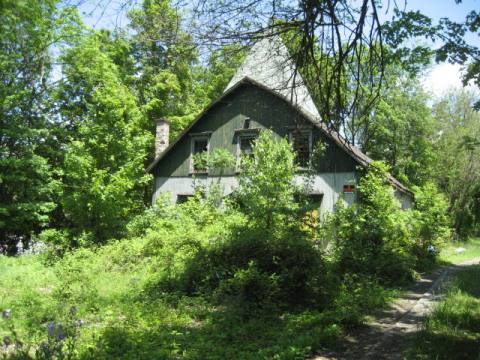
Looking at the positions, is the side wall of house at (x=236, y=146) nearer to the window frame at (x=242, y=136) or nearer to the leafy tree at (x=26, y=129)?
the window frame at (x=242, y=136)

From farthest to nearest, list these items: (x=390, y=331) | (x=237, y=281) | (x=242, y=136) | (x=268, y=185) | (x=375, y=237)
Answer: (x=242, y=136)
(x=268, y=185)
(x=375, y=237)
(x=237, y=281)
(x=390, y=331)

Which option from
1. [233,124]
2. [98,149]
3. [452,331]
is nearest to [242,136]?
[233,124]

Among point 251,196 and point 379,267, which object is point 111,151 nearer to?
point 251,196

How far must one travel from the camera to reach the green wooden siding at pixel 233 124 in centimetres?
1651

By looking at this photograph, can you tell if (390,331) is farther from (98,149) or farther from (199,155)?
(98,149)

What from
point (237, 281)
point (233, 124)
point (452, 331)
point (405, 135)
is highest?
point (405, 135)

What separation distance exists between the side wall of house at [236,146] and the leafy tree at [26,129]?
518cm

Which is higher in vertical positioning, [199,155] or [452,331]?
[199,155]

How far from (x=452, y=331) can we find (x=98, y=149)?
568 inches

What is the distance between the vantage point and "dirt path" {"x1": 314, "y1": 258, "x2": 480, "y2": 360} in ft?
16.5

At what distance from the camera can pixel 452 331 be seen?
18.4 feet

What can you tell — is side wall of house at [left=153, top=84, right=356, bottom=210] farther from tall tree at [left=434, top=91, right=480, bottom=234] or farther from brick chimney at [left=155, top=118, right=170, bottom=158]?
tall tree at [left=434, top=91, right=480, bottom=234]

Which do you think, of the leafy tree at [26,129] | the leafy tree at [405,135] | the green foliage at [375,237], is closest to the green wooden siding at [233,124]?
the green foliage at [375,237]

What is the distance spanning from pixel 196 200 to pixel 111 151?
405 centimetres
